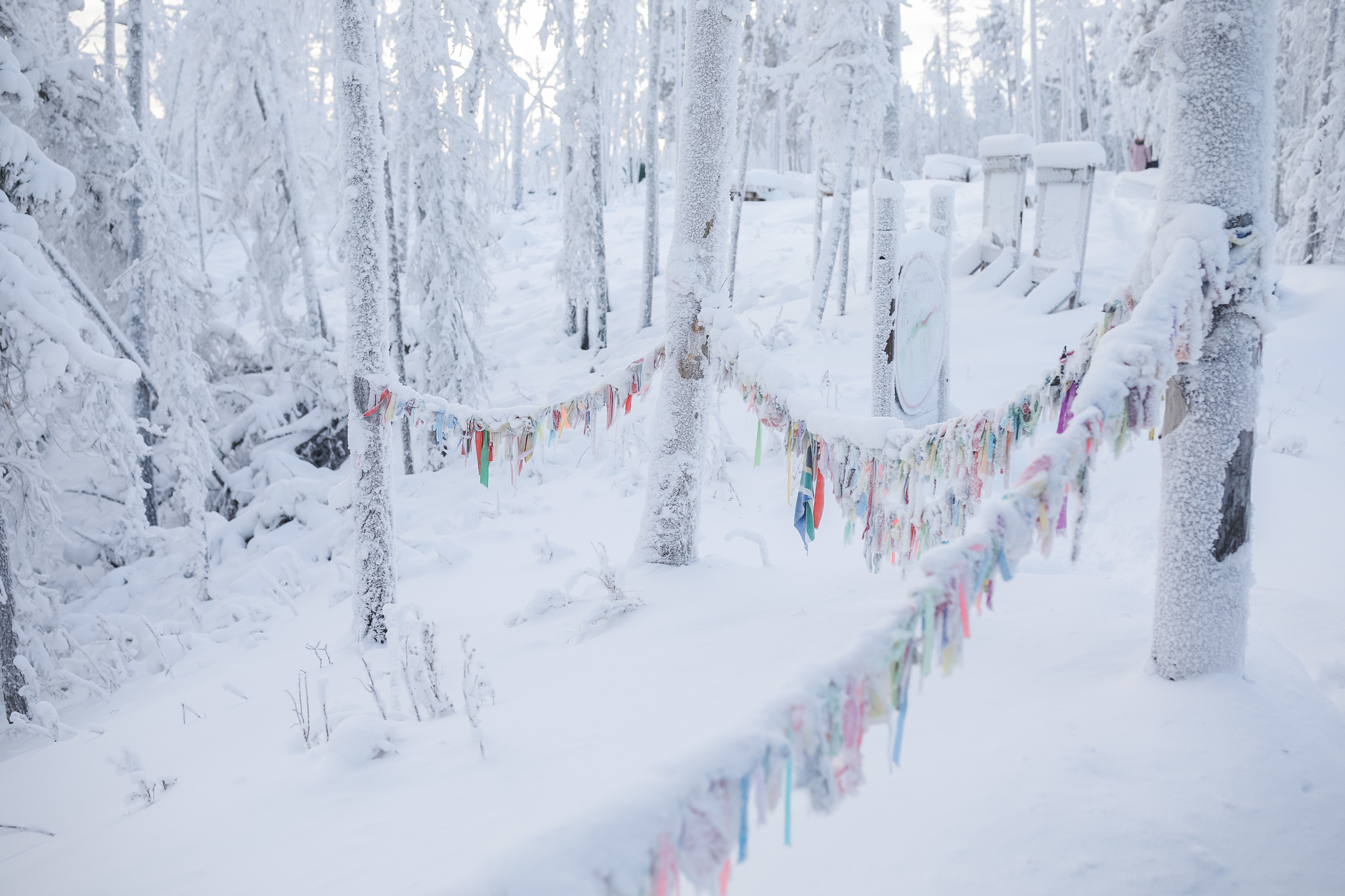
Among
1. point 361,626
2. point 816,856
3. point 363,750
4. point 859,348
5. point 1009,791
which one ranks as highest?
point 859,348

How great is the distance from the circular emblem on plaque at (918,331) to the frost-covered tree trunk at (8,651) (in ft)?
24.5

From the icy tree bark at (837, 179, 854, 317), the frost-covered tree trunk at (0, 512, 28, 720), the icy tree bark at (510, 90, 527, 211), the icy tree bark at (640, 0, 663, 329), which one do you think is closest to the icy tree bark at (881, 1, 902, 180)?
the icy tree bark at (837, 179, 854, 317)

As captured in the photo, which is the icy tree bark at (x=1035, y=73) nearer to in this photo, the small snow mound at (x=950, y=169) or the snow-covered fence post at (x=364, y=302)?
the small snow mound at (x=950, y=169)

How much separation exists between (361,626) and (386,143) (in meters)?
3.68

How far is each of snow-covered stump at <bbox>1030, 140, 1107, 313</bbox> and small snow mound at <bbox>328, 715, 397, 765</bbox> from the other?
10609 millimetres

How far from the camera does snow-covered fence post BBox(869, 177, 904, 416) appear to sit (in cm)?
571

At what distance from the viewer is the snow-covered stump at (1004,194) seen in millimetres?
12242

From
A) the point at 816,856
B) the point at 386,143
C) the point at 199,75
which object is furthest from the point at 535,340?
the point at 816,856

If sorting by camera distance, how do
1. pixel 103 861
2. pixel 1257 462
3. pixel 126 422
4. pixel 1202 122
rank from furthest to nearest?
pixel 126 422 < pixel 1257 462 < pixel 103 861 < pixel 1202 122

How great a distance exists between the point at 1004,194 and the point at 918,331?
27.1 feet

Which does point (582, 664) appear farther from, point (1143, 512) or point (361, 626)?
point (1143, 512)

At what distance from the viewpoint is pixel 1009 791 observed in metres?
2.40

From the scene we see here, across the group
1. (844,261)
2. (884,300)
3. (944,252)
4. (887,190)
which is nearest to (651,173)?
(844,261)

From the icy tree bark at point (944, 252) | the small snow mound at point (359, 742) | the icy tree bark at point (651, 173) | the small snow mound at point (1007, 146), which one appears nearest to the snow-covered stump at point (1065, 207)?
the small snow mound at point (1007, 146)
